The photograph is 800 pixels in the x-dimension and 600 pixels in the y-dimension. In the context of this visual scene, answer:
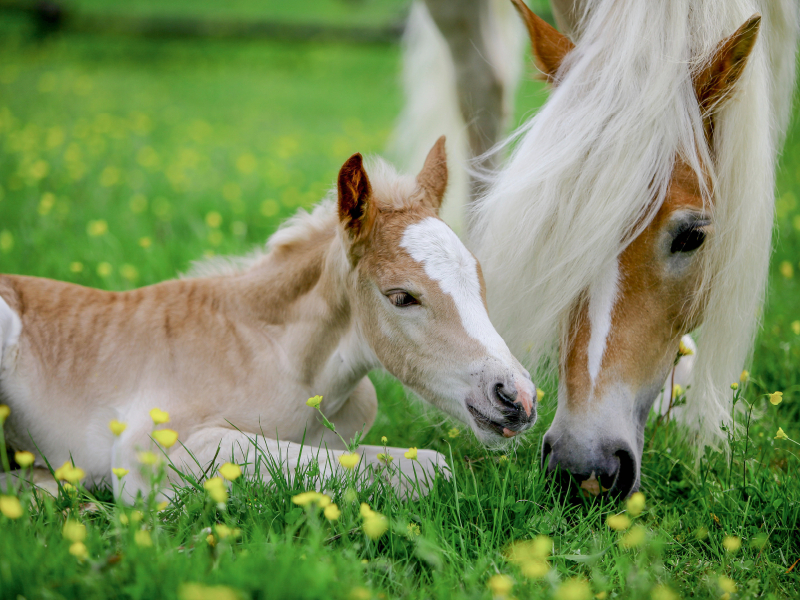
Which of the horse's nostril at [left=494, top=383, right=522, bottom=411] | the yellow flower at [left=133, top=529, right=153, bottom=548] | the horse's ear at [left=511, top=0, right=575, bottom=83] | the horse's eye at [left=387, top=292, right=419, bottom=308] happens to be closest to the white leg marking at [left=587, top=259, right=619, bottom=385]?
the horse's nostril at [left=494, top=383, right=522, bottom=411]

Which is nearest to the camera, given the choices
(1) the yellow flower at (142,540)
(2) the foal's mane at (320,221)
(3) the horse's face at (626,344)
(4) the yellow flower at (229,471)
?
(1) the yellow flower at (142,540)

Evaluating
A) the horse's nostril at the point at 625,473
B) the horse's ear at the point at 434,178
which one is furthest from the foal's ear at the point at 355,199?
the horse's nostril at the point at 625,473

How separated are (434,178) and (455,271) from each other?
22.3 inches

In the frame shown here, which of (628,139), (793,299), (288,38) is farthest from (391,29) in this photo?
(628,139)

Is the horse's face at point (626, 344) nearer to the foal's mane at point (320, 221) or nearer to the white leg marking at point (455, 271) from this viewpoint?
the white leg marking at point (455, 271)

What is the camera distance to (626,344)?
84.9 inches

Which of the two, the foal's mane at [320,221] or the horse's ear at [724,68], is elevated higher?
the horse's ear at [724,68]

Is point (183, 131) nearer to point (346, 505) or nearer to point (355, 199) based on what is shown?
point (355, 199)

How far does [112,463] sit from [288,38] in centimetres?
1566

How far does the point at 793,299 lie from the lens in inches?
162

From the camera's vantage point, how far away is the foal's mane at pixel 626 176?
221cm

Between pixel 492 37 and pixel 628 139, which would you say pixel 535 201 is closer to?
pixel 628 139

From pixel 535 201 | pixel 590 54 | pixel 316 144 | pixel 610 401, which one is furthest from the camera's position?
pixel 316 144

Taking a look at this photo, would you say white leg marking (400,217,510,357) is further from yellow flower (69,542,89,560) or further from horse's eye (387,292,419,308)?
yellow flower (69,542,89,560)
